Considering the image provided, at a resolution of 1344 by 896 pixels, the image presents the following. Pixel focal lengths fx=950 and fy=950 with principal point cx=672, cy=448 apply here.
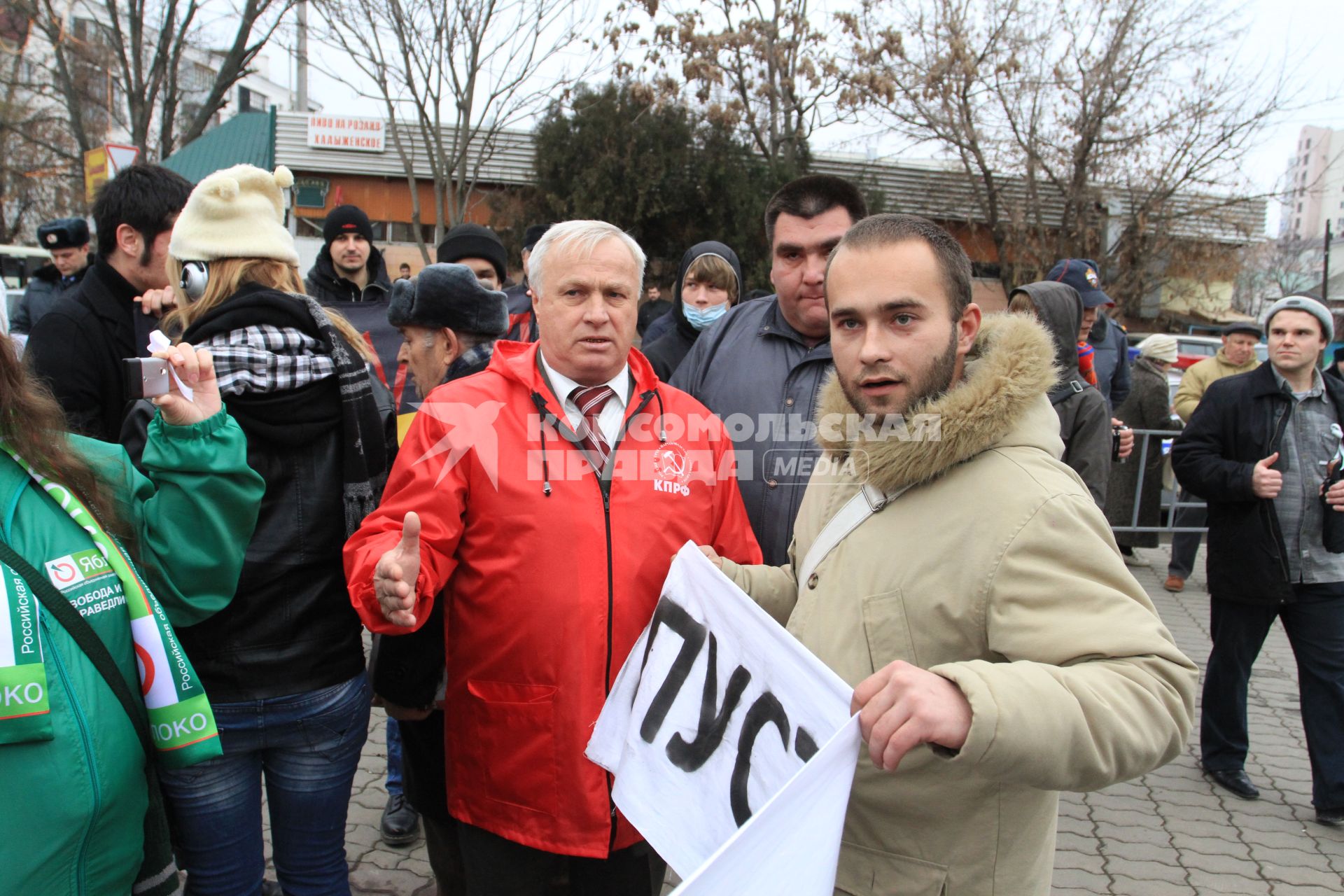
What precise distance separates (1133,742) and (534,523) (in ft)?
4.57

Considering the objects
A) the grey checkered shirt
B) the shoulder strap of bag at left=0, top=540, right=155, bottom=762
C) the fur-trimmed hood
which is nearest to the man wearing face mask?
the fur-trimmed hood

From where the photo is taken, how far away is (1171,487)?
352 inches

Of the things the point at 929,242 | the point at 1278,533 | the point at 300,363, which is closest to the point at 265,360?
the point at 300,363

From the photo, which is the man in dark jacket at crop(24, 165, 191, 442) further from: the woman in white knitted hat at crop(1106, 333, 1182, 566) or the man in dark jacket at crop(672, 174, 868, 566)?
the woman in white knitted hat at crop(1106, 333, 1182, 566)

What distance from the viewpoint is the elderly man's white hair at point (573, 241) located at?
249 centimetres

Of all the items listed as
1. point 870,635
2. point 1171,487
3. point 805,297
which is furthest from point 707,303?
point 1171,487

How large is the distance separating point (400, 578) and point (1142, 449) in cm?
752

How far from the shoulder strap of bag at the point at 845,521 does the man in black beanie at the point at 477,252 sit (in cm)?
327

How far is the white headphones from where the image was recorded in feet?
8.11

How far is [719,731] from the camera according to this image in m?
1.93

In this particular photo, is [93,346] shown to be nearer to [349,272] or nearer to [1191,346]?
[349,272]

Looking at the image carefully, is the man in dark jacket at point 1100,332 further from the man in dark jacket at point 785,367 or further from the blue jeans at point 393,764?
the blue jeans at point 393,764

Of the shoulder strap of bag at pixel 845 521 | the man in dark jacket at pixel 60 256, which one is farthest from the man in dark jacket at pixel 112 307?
the man in dark jacket at pixel 60 256

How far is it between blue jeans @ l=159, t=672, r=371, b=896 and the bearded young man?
1.33 m
